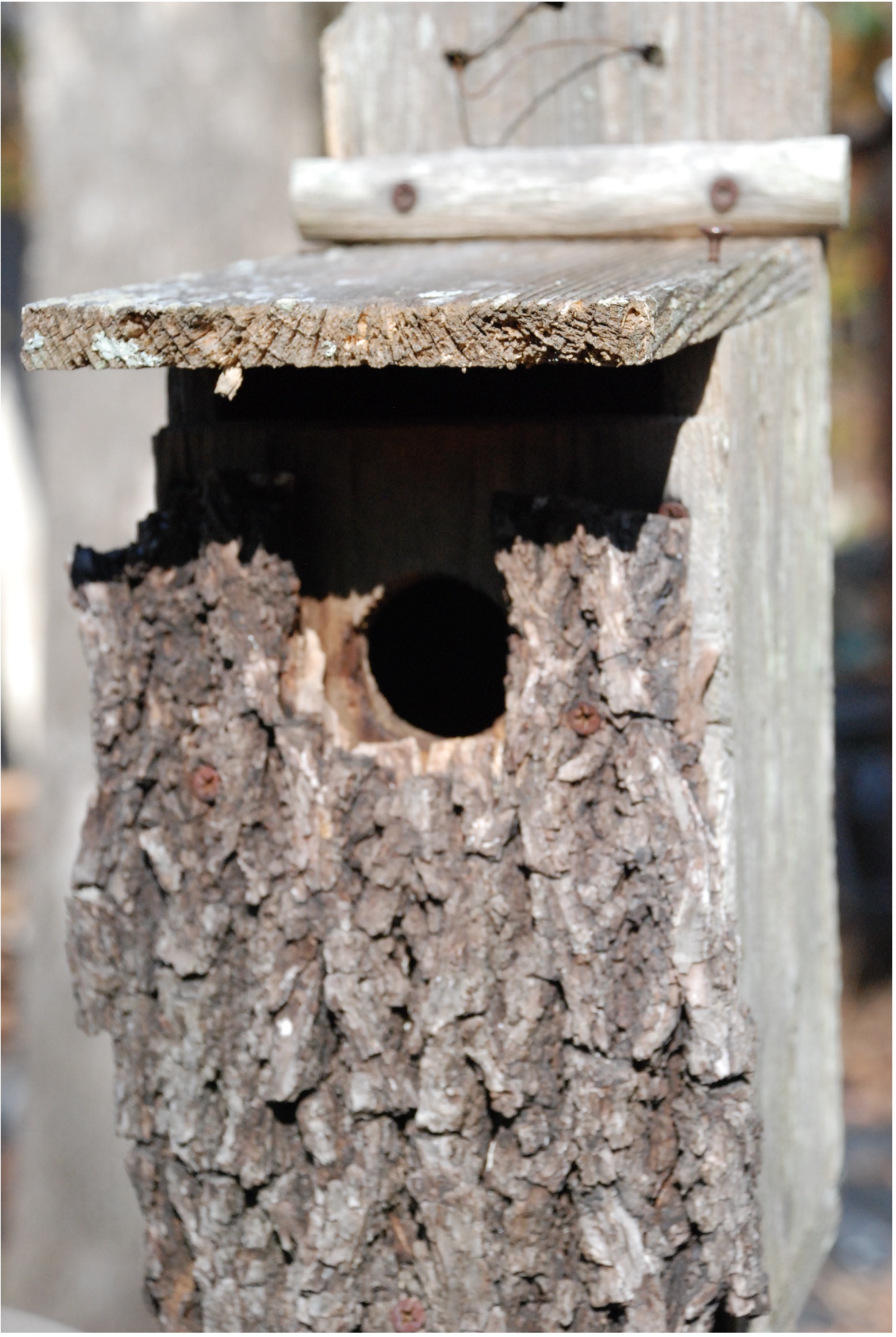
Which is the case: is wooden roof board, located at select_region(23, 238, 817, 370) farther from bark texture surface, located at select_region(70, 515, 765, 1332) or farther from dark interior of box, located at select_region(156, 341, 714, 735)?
bark texture surface, located at select_region(70, 515, 765, 1332)

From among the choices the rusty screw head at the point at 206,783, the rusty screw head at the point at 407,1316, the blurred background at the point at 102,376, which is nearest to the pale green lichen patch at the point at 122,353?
the rusty screw head at the point at 206,783

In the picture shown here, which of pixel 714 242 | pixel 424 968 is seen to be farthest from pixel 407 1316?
pixel 714 242

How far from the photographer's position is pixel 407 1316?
1770mm

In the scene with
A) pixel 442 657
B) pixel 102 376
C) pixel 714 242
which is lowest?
pixel 442 657

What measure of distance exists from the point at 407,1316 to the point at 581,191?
1.51m

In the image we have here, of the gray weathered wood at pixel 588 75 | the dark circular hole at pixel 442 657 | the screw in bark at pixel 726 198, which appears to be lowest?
the dark circular hole at pixel 442 657

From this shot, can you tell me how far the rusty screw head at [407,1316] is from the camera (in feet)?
5.78

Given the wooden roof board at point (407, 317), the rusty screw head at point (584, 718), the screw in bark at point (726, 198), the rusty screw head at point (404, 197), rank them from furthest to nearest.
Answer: the rusty screw head at point (404, 197) < the screw in bark at point (726, 198) < the rusty screw head at point (584, 718) < the wooden roof board at point (407, 317)

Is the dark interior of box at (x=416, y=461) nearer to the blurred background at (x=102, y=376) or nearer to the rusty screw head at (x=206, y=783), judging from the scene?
the rusty screw head at (x=206, y=783)

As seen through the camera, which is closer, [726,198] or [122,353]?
[122,353]

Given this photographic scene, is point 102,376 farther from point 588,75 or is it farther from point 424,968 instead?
point 424,968

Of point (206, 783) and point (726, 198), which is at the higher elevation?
point (726, 198)

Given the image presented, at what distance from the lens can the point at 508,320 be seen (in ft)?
4.27

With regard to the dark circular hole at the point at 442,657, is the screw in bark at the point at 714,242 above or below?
above
